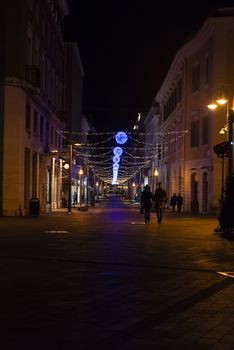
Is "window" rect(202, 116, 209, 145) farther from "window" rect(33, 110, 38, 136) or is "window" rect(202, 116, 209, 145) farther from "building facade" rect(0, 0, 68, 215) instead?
"window" rect(33, 110, 38, 136)

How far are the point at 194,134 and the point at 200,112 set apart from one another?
2086 millimetres

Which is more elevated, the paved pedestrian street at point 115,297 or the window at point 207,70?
the window at point 207,70

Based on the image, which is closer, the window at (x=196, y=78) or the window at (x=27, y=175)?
the window at (x=27, y=175)

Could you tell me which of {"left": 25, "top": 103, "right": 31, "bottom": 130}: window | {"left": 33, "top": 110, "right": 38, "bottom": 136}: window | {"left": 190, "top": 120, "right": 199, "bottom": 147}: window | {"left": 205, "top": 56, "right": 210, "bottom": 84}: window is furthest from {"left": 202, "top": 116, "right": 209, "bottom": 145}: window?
{"left": 25, "top": 103, "right": 31, "bottom": 130}: window

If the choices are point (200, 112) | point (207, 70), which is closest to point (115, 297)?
point (207, 70)

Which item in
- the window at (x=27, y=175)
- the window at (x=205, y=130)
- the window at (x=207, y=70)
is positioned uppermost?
the window at (x=207, y=70)

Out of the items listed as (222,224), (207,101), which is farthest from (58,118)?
(222,224)

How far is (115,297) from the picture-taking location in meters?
9.05

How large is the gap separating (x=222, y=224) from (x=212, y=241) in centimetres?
279

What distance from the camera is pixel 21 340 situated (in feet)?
20.9

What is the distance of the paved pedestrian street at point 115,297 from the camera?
6516 mm

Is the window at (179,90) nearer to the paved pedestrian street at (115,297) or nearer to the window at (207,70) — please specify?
the window at (207,70)

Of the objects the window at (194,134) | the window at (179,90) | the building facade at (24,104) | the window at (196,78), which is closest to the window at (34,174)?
the building facade at (24,104)

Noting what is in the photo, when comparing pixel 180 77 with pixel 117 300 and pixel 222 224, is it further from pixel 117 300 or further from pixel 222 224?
pixel 117 300
